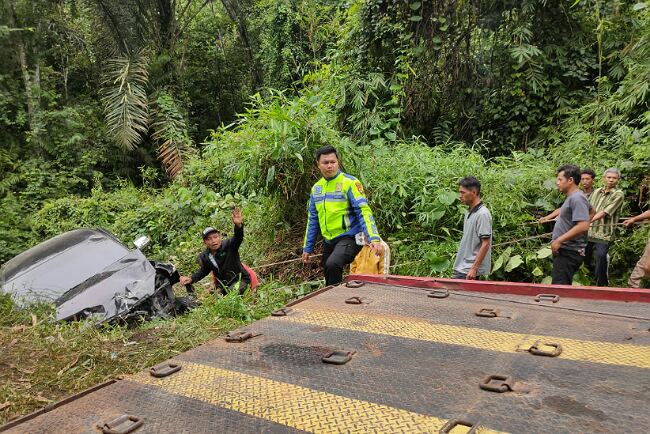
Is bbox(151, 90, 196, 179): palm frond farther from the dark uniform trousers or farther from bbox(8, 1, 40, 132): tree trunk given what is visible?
the dark uniform trousers

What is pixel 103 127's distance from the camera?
14.3m

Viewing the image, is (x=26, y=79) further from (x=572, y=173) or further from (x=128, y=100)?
(x=572, y=173)

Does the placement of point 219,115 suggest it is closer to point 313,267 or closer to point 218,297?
point 313,267

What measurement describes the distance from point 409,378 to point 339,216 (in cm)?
262

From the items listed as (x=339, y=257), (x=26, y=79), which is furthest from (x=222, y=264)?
(x=26, y=79)

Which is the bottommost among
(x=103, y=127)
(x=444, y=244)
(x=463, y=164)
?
(x=444, y=244)

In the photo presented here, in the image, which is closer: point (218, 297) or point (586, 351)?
point (586, 351)

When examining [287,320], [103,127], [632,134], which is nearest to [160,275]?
[287,320]

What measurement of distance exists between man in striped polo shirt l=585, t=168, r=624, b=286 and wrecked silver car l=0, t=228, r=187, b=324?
14.2ft

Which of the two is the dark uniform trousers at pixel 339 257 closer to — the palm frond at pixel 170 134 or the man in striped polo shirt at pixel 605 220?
the man in striped polo shirt at pixel 605 220

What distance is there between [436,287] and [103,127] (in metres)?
13.5

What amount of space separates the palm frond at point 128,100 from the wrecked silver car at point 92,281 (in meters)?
7.08

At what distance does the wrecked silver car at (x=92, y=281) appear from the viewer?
13.8ft

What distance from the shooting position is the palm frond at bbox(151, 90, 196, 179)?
12.3 metres
